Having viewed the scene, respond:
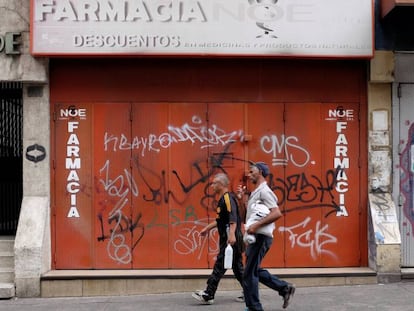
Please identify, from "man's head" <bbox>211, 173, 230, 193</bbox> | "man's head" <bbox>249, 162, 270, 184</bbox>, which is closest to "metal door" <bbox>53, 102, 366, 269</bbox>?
"man's head" <bbox>211, 173, 230, 193</bbox>

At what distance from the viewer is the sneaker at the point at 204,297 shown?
8.16 metres

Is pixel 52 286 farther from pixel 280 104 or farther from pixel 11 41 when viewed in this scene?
pixel 280 104

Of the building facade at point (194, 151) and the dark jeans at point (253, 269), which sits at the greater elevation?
the building facade at point (194, 151)

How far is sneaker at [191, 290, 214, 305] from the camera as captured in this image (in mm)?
8156

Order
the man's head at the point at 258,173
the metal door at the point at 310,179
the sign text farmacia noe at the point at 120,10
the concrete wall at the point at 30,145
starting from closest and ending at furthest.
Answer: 1. the man's head at the point at 258,173
2. the concrete wall at the point at 30,145
3. the sign text farmacia noe at the point at 120,10
4. the metal door at the point at 310,179

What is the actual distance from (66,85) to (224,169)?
2.76m

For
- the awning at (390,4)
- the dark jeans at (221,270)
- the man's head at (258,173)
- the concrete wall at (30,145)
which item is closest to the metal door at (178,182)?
the concrete wall at (30,145)

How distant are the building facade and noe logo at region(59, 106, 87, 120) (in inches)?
0.9

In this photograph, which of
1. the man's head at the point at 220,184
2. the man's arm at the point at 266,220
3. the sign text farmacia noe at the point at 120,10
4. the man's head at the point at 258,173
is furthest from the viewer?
the sign text farmacia noe at the point at 120,10

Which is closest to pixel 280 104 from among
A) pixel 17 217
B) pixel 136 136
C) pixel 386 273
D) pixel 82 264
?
pixel 136 136

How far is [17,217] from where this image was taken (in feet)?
33.4

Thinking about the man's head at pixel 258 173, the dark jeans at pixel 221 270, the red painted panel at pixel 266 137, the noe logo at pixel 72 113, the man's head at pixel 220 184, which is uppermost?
the noe logo at pixel 72 113

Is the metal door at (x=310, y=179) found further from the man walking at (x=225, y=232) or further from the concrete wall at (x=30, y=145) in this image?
the concrete wall at (x=30, y=145)

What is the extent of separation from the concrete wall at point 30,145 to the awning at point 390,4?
514cm
